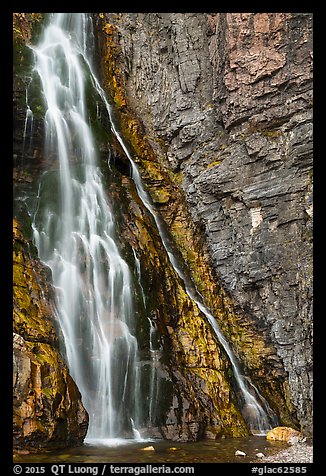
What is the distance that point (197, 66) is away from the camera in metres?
19.4

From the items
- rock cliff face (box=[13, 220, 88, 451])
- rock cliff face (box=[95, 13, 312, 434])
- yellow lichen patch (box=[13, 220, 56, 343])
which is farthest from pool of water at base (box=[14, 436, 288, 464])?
rock cliff face (box=[95, 13, 312, 434])

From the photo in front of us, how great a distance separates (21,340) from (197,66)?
45.6 feet

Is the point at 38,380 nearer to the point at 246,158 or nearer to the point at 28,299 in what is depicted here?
the point at 28,299

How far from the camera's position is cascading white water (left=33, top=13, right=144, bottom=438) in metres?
11.2

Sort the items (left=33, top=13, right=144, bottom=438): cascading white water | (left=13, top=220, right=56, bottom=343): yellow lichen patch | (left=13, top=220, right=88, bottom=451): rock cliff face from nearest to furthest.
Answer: (left=13, top=220, right=88, bottom=451): rock cliff face
(left=13, top=220, right=56, bottom=343): yellow lichen patch
(left=33, top=13, right=144, bottom=438): cascading white water

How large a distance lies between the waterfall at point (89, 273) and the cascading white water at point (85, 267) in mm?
23

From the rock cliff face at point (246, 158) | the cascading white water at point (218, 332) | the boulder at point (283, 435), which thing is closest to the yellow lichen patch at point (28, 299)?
the cascading white water at point (218, 332)

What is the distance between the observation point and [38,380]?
354 inches

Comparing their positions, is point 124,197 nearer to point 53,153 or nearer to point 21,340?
point 53,153

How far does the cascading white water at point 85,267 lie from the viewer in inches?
440

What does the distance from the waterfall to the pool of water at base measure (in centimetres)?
94

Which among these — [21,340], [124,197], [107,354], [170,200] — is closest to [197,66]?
[170,200]

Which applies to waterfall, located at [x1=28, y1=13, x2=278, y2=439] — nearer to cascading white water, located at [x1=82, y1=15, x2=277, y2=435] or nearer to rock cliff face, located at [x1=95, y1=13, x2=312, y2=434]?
cascading white water, located at [x1=82, y1=15, x2=277, y2=435]

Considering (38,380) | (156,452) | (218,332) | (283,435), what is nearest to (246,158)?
(218,332)
